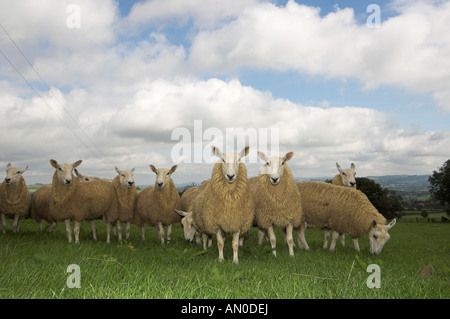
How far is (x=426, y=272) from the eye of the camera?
21.1 ft

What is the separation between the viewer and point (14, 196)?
13266mm

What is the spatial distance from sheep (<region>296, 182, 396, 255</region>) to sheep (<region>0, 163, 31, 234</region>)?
10736mm

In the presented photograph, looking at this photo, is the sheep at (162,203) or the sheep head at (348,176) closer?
Answer: the sheep at (162,203)

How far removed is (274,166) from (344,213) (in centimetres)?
329

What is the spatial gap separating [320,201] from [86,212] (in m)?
7.94

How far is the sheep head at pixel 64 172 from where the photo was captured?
1092cm

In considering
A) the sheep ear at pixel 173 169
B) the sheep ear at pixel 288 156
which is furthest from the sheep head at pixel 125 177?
the sheep ear at pixel 288 156

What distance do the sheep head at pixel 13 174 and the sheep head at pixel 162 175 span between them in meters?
5.39

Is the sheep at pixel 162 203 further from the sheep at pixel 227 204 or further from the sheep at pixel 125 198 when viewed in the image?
the sheep at pixel 227 204

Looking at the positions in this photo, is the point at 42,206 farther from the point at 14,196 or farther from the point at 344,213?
the point at 344,213

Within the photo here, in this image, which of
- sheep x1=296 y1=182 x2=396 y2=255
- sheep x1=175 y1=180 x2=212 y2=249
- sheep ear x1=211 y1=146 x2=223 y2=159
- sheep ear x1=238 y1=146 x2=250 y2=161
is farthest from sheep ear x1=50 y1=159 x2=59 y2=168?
sheep x1=296 y1=182 x2=396 y2=255

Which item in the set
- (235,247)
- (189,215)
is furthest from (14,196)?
(235,247)

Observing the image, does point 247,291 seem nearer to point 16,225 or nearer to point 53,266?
point 53,266

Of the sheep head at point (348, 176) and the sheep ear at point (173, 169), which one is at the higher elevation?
the sheep ear at point (173, 169)
